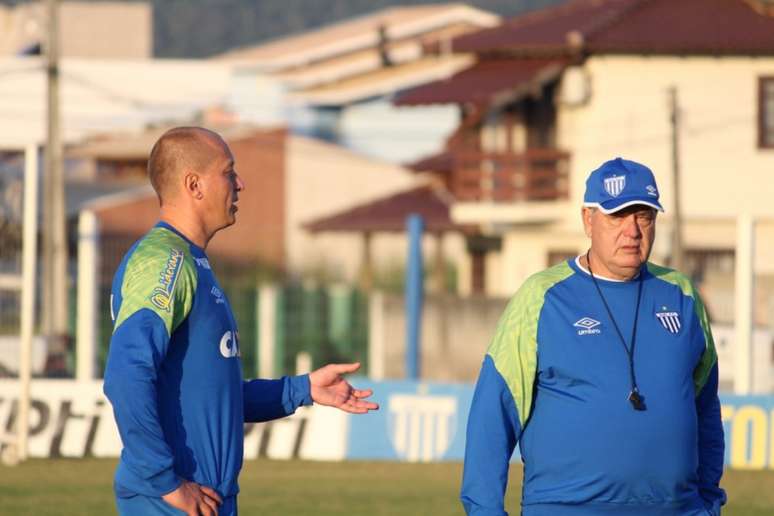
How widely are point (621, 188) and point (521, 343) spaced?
58cm

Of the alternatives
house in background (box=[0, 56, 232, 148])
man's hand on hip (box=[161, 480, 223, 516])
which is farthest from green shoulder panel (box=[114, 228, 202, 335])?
house in background (box=[0, 56, 232, 148])

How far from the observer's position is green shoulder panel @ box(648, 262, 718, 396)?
5879 mm

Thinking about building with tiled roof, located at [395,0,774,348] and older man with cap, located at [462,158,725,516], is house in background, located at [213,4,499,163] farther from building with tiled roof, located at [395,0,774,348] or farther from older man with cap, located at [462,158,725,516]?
older man with cap, located at [462,158,725,516]

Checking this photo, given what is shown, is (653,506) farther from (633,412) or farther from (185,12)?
(185,12)

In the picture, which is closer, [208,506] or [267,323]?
[208,506]

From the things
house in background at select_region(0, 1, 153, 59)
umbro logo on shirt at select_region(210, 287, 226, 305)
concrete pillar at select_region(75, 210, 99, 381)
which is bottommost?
concrete pillar at select_region(75, 210, 99, 381)

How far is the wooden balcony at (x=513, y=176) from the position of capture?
3509 centimetres

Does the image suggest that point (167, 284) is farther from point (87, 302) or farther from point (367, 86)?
point (367, 86)

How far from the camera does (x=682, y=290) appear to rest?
5871mm

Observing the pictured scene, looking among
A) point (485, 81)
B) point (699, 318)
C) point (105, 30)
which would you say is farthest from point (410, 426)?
point (105, 30)

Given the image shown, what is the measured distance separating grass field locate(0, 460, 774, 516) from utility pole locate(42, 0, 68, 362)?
1110 cm

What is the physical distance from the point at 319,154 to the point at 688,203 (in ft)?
64.6

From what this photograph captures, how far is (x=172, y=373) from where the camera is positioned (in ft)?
18.0

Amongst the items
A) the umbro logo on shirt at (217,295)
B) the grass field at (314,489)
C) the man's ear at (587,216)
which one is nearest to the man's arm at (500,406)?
the man's ear at (587,216)
